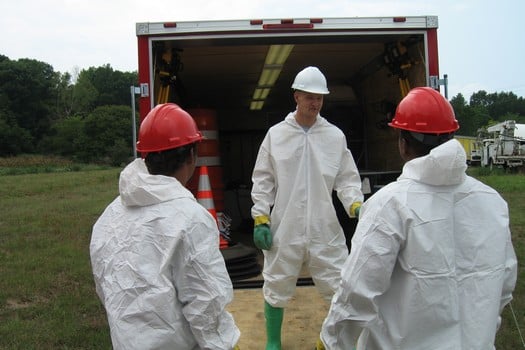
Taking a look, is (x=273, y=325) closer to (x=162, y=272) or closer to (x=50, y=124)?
(x=162, y=272)

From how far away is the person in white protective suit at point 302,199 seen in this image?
12.0ft

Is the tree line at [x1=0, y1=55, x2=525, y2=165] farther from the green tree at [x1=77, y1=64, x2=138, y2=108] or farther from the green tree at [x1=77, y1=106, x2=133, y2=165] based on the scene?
the green tree at [x1=77, y1=64, x2=138, y2=108]

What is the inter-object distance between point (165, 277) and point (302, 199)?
6.80 ft

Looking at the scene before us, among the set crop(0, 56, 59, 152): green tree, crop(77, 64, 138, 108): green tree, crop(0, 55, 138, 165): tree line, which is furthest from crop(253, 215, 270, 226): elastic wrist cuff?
crop(77, 64, 138, 108): green tree

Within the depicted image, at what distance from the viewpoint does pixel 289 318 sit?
4.46m

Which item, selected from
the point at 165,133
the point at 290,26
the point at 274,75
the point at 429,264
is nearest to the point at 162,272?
the point at 165,133

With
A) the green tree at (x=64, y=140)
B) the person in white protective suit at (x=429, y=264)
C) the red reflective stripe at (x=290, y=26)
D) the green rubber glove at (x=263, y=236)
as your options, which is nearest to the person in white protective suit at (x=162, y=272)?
the person in white protective suit at (x=429, y=264)

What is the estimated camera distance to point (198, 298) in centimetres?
170

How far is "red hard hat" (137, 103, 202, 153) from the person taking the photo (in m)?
2.00


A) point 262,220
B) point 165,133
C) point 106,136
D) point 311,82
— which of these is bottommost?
point 262,220

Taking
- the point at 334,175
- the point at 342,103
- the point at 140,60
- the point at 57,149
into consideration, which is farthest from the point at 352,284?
the point at 57,149

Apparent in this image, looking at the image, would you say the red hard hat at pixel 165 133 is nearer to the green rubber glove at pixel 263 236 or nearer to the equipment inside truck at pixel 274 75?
the green rubber glove at pixel 263 236

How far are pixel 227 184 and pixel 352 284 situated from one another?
7667mm

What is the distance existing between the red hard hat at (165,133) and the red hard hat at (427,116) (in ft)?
2.65
